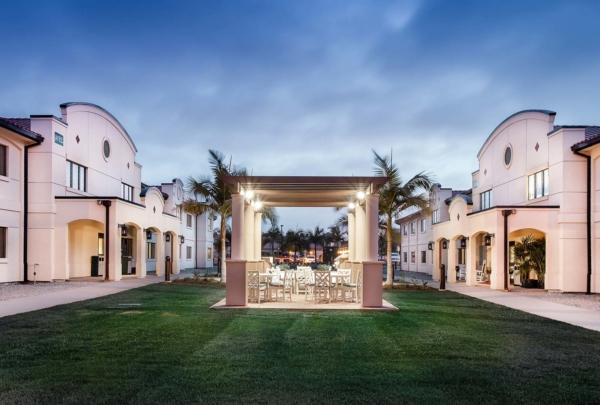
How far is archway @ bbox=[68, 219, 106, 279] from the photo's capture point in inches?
938

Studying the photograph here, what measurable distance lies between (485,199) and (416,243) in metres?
13.5

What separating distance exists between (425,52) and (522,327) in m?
16.3

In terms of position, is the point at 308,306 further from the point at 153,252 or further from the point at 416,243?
the point at 416,243

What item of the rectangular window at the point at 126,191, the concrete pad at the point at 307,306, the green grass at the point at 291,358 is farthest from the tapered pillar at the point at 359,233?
the rectangular window at the point at 126,191

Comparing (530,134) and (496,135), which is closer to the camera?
(530,134)

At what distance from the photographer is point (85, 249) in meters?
25.1

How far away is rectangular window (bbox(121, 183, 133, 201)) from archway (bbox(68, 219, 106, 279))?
10.1 ft

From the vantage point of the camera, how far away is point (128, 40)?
22.4 metres

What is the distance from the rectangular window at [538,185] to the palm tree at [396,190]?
4.66 metres

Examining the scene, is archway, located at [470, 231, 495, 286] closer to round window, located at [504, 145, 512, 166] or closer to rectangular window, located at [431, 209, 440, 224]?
round window, located at [504, 145, 512, 166]

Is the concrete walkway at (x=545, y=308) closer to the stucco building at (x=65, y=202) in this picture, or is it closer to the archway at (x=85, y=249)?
the stucco building at (x=65, y=202)

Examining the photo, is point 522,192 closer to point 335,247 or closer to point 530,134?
point 530,134

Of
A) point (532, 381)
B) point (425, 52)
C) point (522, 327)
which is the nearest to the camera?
point (532, 381)

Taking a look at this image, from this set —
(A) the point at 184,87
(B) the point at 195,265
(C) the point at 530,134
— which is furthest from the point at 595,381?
(B) the point at 195,265
